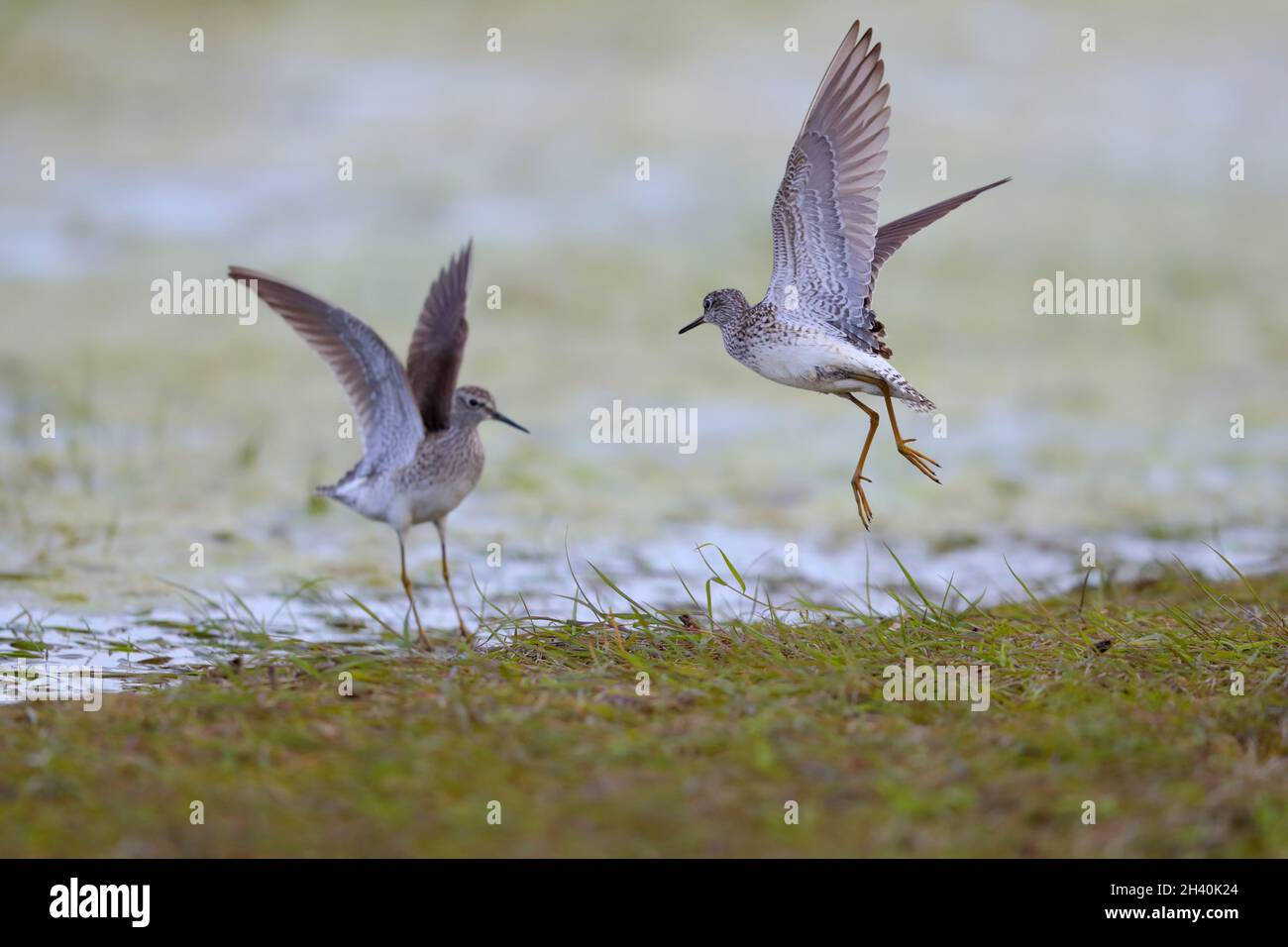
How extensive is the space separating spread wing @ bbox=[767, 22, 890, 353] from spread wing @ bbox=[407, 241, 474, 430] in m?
1.41

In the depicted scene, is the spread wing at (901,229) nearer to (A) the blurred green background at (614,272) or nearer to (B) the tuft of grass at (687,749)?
(A) the blurred green background at (614,272)

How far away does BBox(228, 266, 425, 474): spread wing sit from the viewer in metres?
5.88

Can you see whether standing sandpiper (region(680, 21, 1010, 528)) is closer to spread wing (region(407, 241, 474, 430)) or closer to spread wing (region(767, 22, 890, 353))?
spread wing (region(767, 22, 890, 353))

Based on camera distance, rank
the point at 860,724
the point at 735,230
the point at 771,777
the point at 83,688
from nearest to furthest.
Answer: the point at 771,777 → the point at 860,724 → the point at 83,688 → the point at 735,230

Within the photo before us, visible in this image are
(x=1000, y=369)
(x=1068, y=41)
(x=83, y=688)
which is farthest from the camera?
(x=1068, y=41)

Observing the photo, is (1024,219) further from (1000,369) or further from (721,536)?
(721,536)

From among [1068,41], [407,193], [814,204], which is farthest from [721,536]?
[1068,41]

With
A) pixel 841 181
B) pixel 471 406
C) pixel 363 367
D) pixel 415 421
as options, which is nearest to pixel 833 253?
pixel 841 181

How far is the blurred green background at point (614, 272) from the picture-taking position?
28.7 ft

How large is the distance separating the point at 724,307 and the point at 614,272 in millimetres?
6247

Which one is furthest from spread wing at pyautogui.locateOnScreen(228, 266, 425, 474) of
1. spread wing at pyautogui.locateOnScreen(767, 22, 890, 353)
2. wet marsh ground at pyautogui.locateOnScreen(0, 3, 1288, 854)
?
spread wing at pyautogui.locateOnScreen(767, 22, 890, 353)

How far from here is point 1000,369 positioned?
474 inches
